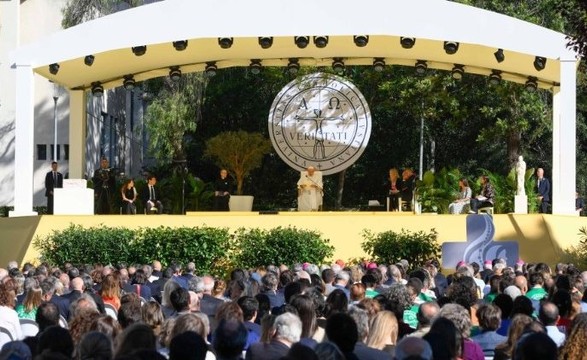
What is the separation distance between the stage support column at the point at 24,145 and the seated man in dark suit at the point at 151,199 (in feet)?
13.6

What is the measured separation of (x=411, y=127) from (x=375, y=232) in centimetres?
2227

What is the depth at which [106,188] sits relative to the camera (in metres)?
28.9

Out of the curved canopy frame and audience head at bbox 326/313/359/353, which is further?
the curved canopy frame

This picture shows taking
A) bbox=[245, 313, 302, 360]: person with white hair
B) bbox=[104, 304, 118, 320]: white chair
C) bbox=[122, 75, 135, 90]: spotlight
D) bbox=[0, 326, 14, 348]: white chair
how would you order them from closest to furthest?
1. bbox=[245, 313, 302, 360]: person with white hair
2. bbox=[0, 326, 14, 348]: white chair
3. bbox=[104, 304, 118, 320]: white chair
4. bbox=[122, 75, 135, 90]: spotlight

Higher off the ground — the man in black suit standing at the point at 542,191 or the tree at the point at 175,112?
the tree at the point at 175,112

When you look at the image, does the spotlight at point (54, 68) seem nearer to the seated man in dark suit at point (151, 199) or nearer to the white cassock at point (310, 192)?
the seated man in dark suit at point (151, 199)

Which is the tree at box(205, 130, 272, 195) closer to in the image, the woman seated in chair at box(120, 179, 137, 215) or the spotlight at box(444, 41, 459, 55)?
the woman seated in chair at box(120, 179, 137, 215)

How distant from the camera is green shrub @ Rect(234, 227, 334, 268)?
2303 centimetres

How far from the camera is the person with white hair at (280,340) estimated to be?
793 centimetres

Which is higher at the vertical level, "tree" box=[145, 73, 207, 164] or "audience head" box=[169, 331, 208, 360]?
"tree" box=[145, 73, 207, 164]

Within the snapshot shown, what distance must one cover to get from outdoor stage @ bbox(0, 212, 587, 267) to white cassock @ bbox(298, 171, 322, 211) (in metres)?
3.68

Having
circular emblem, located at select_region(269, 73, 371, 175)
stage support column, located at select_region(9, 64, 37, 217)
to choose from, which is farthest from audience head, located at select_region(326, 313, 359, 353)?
circular emblem, located at select_region(269, 73, 371, 175)

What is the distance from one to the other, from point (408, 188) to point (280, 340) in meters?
20.6

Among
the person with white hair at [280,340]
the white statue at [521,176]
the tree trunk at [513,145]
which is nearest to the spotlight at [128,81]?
the white statue at [521,176]
